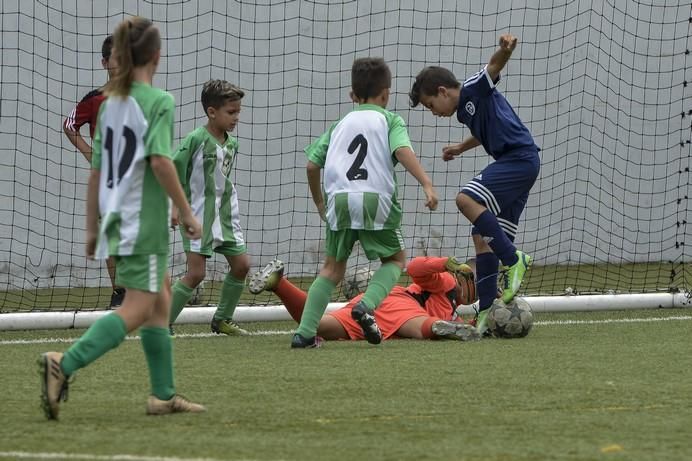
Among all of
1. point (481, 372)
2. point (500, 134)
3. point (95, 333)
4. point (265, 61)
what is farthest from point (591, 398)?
point (265, 61)

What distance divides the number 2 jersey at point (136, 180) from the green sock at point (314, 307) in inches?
93.7

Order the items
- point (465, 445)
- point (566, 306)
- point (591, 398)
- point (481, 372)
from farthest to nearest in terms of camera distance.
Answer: point (566, 306), point (481, 372), point (591, 398), point (465, 445)

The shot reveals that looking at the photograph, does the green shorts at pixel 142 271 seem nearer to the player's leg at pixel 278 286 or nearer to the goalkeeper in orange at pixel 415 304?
the goalkeeper in orange at pixel 415 304

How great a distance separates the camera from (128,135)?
4.20 meters

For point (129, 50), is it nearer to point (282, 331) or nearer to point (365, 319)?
point (365, 319)

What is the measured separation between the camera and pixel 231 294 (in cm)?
730

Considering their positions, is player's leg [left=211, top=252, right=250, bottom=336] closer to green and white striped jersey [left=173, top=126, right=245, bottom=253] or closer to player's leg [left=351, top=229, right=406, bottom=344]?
green and white striped jersey [left=173, top=126, right=245, bottom=253]

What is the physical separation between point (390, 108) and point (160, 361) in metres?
7.58

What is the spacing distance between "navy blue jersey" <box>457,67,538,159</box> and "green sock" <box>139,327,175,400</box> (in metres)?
3.11

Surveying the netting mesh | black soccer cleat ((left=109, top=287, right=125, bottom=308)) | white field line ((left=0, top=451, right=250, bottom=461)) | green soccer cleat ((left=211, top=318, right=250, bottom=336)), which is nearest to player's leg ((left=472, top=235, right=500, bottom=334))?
green soccer cleat ((left=211, top=318, right=250, bottom=336))

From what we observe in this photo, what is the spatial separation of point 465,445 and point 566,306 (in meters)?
4.98

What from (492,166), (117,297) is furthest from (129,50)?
(117,297)

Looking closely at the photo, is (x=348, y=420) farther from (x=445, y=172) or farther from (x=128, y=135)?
(x=445, y=172)

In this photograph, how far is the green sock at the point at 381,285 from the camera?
6336mm
